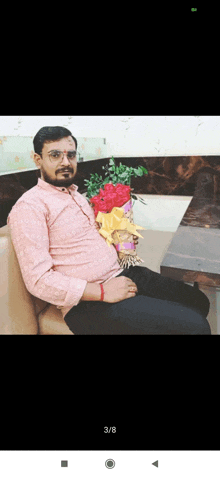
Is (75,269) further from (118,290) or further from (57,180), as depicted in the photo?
(57,180)

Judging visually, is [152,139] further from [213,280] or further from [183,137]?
[213,280]

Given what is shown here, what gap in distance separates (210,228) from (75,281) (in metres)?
0.60

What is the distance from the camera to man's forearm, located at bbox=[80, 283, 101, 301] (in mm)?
924

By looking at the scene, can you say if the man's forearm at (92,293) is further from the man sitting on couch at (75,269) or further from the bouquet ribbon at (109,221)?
the bouquet ribbon at (109,221)

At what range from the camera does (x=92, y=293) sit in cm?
93

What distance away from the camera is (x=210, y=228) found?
3.75ft

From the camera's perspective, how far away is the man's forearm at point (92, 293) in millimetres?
924

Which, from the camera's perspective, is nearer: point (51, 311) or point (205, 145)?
point (51, 311)

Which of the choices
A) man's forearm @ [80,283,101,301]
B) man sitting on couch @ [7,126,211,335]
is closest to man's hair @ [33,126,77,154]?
man sitting on couch @ [7,126,211,335]

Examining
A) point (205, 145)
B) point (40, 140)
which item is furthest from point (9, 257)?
point (205, 145)

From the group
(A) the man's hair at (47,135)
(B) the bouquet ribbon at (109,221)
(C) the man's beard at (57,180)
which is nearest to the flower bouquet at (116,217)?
(B) the bouquet ribbon at (109,221)

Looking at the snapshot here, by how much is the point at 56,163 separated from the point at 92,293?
46 cm

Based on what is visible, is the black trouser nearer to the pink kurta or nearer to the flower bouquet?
the pink kurta

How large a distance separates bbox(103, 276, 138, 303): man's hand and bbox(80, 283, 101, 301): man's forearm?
3 centimetres
